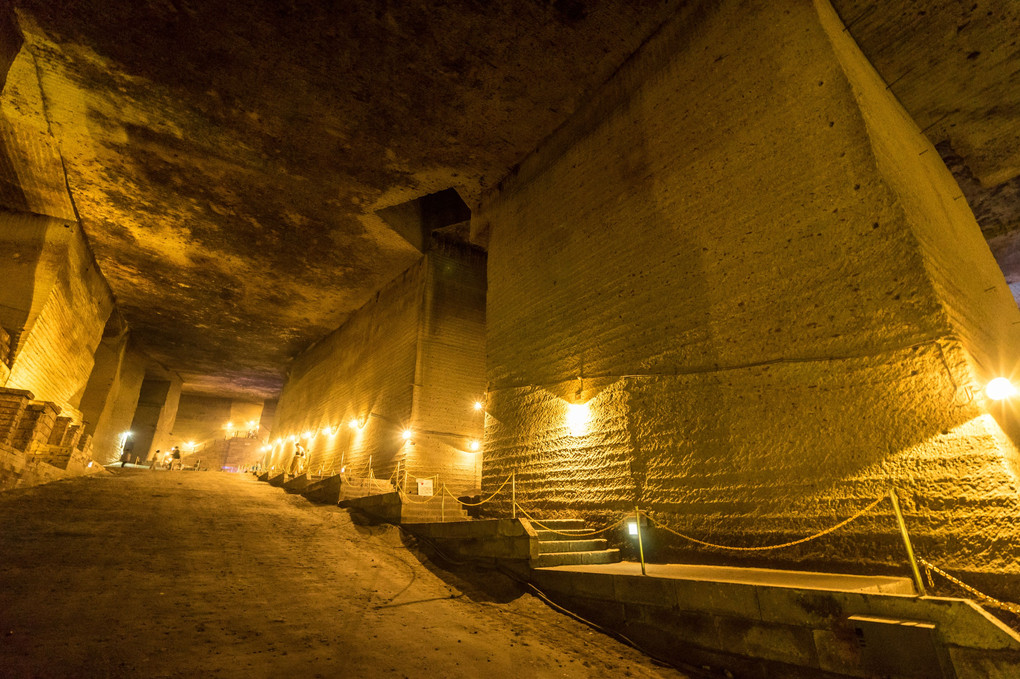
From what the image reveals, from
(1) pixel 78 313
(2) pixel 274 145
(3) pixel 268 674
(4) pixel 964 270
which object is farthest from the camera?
(1) pixel 78 313

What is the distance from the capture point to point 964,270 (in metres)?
5.88

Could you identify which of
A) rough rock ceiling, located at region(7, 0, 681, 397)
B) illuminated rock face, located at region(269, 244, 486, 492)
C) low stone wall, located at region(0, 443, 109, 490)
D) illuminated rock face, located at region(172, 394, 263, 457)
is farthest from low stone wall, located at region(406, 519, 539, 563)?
illuminated rock face, located at region(172, 394, 263, 457)

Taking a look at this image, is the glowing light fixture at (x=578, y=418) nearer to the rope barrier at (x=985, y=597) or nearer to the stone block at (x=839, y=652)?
the stone block at (x=839, y=652)

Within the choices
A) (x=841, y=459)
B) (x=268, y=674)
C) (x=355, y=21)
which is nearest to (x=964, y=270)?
(x=841, y=459)

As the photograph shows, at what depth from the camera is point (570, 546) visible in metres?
6.16

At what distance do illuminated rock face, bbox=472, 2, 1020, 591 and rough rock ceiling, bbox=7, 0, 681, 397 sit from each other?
1831 mm

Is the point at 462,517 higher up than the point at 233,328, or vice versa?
the point at 233,328

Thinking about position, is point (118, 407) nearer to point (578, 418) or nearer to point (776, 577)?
point (578, 418)

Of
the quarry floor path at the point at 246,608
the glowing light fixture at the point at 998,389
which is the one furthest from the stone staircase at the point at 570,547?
the glowing light fixture at the point at 998,389

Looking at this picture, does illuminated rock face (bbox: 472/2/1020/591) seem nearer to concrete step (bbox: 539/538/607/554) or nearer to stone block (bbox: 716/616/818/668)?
concrete step (bbox: 539/538/607/554)

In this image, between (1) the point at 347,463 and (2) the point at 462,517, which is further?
(1) the point at 347,463

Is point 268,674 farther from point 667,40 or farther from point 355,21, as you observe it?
point 667,40

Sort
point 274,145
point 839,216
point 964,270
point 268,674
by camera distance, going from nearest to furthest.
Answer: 1. point 268,674
2. point 839,216
3. point 964,270
4. point 274,145

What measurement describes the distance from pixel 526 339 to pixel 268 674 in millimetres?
6706
